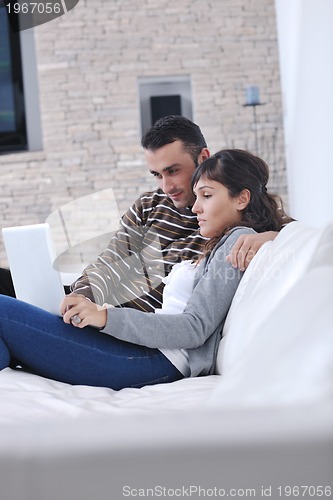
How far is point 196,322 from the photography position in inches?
64.4

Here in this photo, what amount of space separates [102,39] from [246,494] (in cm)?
632

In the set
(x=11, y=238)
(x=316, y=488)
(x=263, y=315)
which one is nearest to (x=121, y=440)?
(x=316, y=488)

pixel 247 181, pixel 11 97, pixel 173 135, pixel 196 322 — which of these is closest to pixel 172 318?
pixel 196 322

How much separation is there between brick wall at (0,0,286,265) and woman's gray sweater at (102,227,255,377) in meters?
5.04

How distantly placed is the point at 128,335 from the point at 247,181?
20.0 inches

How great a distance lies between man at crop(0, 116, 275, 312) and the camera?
7.10 feet

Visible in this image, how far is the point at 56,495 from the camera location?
74 cm

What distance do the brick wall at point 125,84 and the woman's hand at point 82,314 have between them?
5.08 m

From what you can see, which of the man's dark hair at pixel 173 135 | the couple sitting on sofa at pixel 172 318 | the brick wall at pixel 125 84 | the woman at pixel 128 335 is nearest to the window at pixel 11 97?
the brick wall at pixel 125 84

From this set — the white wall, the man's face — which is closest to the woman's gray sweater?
the man's face

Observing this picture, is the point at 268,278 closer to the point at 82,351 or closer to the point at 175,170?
the point at 82,351

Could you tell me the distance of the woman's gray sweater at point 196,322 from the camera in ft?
5.37

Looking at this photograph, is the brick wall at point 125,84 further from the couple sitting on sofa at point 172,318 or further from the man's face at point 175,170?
the couple sitting on sofa at point 172,318

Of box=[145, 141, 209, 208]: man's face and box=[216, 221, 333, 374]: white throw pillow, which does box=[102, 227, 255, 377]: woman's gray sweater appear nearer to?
box=[216, 221, 333, 374]: white throw pillow
